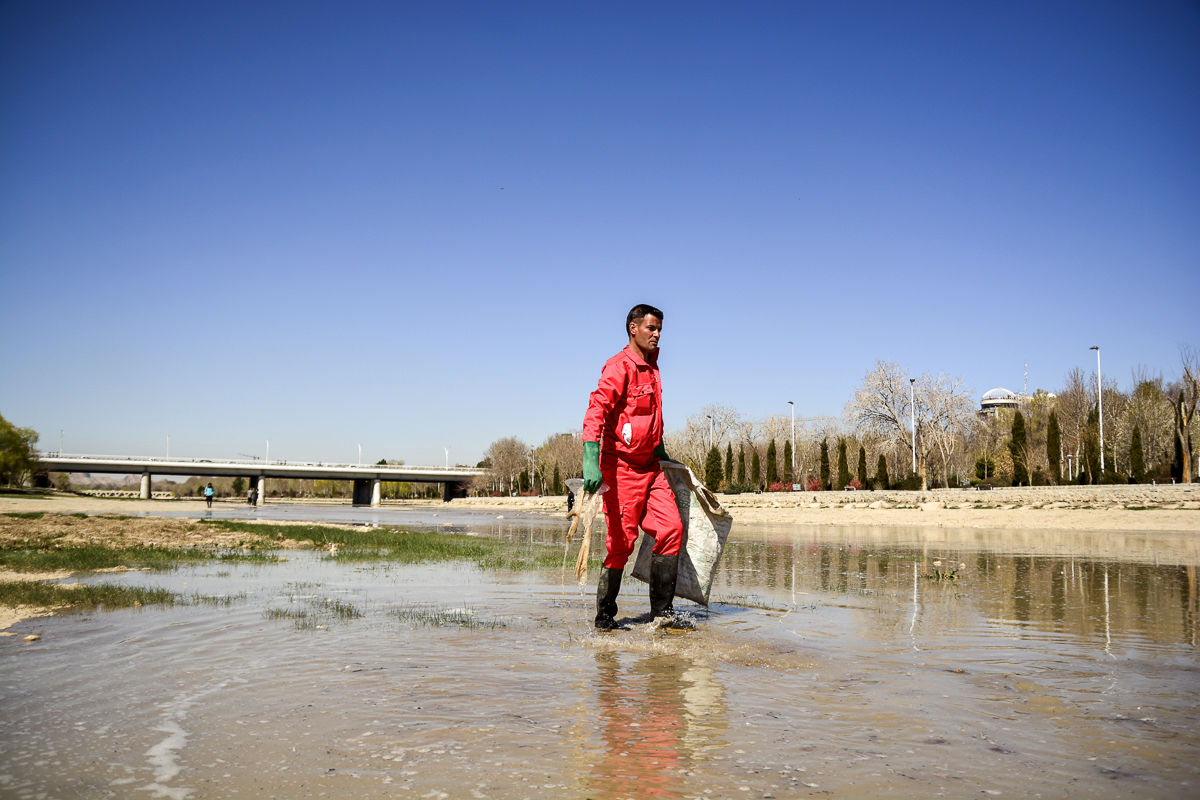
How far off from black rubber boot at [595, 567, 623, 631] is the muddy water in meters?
0.20

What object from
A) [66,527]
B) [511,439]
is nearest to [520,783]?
[66,527]

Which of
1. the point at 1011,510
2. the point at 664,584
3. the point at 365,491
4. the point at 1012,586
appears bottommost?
the point at 365,491

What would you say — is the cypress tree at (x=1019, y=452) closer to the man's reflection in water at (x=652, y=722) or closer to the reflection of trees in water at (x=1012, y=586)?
the reflection of trees in water at (x=1012, y=586)

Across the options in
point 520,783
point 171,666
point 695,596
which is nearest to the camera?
point 520,783

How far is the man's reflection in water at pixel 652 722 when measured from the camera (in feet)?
9.81

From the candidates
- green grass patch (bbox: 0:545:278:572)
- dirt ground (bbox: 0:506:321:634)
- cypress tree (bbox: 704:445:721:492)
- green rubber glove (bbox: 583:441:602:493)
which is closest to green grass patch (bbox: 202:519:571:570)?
dirt ground (bbox: 0:506:321:634)

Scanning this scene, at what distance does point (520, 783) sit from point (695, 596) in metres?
4.34

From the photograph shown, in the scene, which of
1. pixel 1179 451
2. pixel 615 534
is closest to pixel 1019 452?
pixel 1179 451

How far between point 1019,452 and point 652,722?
183 feet

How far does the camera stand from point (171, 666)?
479 cm

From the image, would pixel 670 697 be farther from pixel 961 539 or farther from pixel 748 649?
Answer: pixel 961 539

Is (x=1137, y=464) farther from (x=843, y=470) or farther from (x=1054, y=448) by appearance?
(x=843, y=470)

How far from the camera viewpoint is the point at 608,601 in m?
6.43

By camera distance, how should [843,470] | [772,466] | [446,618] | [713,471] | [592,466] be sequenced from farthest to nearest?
1. [772,466]
2. [713,471]
3. [843,470]
4. [446,618]
5. [592,466]
